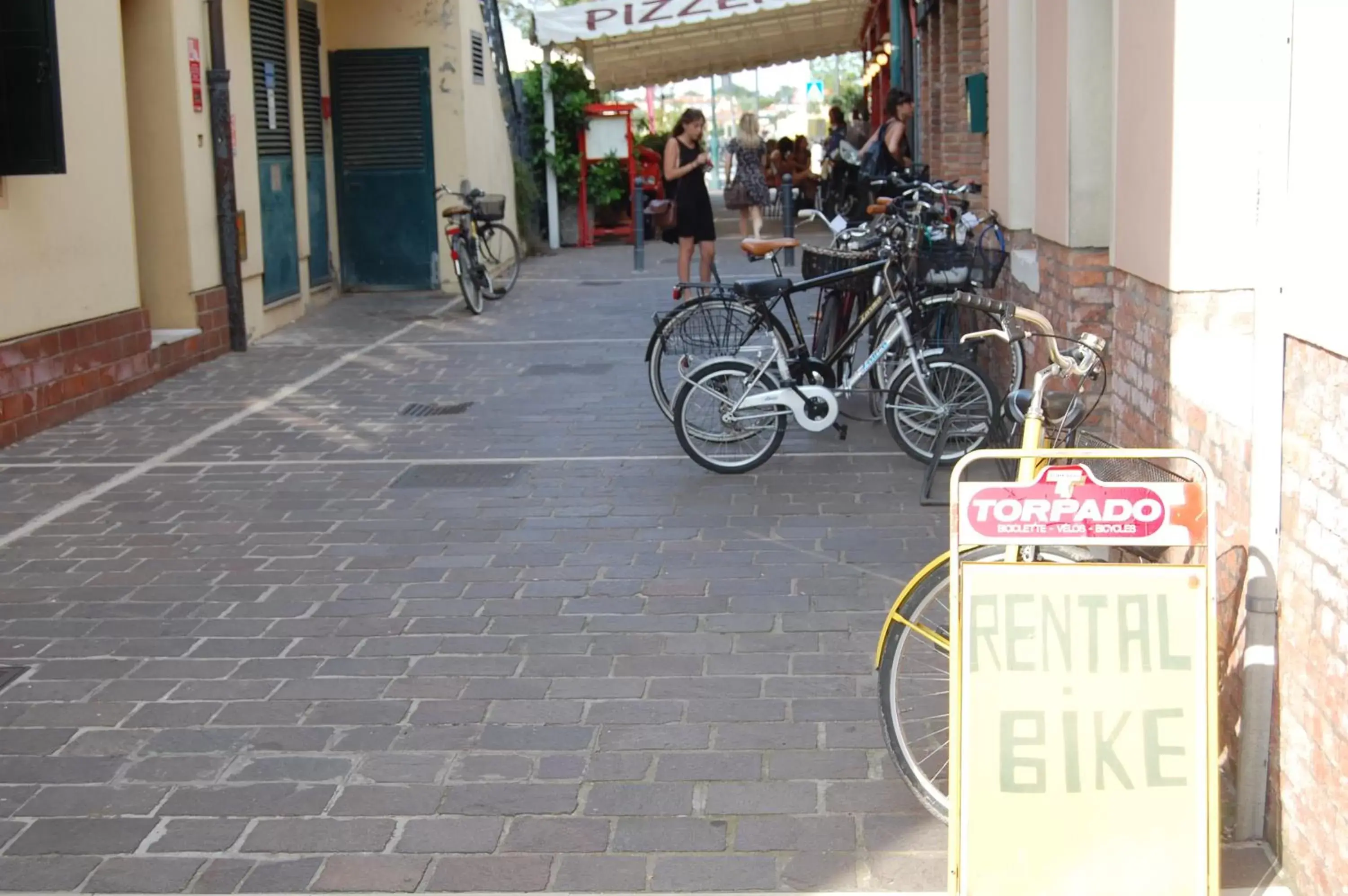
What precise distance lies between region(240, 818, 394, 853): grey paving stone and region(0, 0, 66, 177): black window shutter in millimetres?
5960

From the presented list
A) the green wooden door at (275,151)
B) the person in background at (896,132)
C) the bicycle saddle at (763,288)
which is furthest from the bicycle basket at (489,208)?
the bicycle saddle at (763,288)

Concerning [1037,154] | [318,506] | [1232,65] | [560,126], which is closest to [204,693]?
[318,506]

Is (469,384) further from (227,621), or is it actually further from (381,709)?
(381,709)

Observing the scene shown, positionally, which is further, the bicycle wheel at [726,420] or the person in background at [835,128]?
the person in background at [835,128]

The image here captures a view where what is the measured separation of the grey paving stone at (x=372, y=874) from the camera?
379cm

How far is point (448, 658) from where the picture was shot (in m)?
5.43

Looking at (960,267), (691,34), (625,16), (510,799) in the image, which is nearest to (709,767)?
(510,799)

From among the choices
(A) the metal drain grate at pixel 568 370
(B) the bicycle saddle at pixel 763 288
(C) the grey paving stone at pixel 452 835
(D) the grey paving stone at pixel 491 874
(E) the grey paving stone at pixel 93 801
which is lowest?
(D) the grey paving stone at pixel 491 874

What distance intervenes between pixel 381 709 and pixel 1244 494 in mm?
2506

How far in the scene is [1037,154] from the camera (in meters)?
8.31

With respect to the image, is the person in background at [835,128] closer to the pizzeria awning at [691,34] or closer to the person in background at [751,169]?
the pizzeria awning at [691,34]

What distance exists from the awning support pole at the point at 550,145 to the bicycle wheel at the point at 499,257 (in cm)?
227

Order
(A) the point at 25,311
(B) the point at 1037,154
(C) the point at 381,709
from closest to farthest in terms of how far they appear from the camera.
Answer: (C) the point at 381,709 → (B) the point at 1037,154 → (A) the point at 25,311

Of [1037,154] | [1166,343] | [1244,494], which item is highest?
[1037,154]
